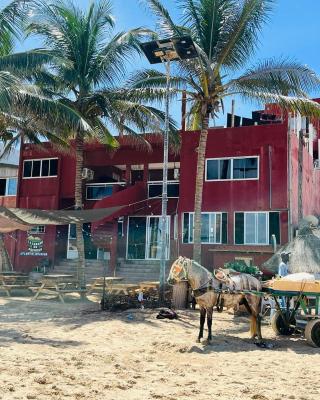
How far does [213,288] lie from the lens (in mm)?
10320

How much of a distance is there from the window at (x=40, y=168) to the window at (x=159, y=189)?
593 centimetres

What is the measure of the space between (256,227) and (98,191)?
33.1 feet

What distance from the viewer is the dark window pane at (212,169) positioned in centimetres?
2344

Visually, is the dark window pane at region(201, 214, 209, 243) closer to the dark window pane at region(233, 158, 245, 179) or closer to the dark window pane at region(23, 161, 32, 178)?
the dark window pane at region(233, 158, 245, 179)

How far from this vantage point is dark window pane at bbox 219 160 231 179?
2316cm

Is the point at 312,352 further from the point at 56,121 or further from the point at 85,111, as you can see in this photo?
the point at 85,111

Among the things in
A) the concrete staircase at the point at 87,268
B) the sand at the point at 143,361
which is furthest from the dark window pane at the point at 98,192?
the sand at the point at 143,361

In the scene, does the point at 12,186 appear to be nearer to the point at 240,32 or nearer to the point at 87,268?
the point at 87,268

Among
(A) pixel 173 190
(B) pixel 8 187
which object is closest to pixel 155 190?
(A) pixel 173 190

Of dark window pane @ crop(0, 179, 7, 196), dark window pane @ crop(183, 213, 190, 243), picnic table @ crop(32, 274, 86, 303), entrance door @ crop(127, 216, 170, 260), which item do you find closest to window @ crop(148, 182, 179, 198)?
entrance door @ crop(127, 216, 170, 260)

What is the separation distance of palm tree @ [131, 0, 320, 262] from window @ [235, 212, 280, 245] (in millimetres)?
5208

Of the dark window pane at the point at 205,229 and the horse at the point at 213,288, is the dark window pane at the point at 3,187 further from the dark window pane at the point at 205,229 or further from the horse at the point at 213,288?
the horse at the point at 213,288

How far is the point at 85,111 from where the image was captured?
67.9ft

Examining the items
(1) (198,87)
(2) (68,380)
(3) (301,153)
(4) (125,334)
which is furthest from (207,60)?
(2) (68,380)
